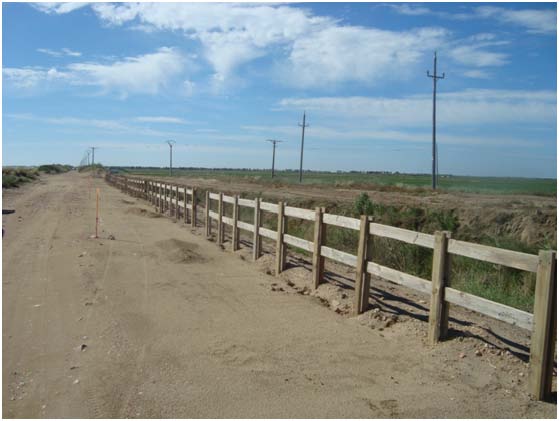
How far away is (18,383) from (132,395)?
1.17m

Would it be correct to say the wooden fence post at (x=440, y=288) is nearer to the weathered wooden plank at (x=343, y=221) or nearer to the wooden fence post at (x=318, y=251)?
the weathered wooden plank at (x=343, y=221)

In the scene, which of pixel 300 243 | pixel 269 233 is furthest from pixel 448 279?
pixel 269 233

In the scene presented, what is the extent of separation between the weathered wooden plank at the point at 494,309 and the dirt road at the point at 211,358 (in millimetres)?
535

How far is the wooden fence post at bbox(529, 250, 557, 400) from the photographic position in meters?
4.95

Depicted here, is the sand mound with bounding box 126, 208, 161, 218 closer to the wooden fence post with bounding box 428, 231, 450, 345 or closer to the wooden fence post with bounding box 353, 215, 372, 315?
the wooden fence post with bounding box 353, 215, 372, 315

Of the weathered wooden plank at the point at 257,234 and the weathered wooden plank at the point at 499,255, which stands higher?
the weathered wooden plank at the point at 499,255

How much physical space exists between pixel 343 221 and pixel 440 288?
251 centimetres

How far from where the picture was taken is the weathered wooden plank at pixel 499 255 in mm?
5191

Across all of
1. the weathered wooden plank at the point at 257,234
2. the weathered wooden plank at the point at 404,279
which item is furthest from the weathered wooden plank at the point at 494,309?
the weathered wooden plank at the point at 257,234

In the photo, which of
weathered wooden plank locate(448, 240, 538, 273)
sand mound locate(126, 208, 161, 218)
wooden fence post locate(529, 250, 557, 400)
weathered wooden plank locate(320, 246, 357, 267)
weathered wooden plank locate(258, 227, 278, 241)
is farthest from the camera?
sand mound locate(126, 208, 161, 218)

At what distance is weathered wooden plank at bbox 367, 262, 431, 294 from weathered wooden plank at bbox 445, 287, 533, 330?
402 millimetres

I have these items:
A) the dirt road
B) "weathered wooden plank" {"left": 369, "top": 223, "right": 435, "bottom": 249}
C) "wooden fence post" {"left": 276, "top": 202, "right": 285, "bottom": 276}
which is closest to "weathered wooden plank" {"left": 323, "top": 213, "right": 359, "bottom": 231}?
"weathered wooden plank" {"left": 369, "top": 223, "right": 435, "bottom": 249}

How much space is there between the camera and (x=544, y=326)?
16.3 feet

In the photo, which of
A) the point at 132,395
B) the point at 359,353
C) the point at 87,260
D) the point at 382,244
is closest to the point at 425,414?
the point at 359,353
